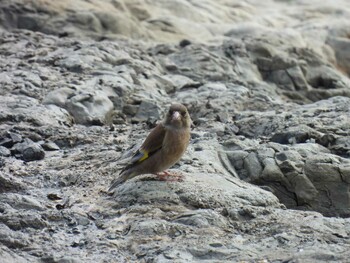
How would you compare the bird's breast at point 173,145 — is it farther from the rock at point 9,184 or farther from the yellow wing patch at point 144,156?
the rock at point 9,184

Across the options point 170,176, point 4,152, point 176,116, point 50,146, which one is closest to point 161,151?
point 170,176

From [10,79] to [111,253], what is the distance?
6405mm

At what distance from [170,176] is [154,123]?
338cm

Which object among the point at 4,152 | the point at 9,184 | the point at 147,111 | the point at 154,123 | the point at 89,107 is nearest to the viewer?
the point at 9,184

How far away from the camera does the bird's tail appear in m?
7.49

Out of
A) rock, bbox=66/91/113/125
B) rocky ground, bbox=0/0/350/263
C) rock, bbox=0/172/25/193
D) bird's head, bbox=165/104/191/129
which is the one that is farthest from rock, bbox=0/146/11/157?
bird's head, bbox=165/104/191/129

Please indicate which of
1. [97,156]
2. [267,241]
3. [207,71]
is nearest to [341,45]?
[207,71]

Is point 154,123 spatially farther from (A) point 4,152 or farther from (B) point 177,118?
(B) point 177,118

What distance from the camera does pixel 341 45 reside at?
19.1 m

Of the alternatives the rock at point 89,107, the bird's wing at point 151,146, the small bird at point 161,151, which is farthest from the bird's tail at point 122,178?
the rock at point 89,107

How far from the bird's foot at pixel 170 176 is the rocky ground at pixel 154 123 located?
9 cm

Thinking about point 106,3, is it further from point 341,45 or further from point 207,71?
point 341,45

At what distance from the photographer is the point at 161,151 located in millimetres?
7492

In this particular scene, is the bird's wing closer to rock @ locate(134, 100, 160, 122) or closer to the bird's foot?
the bird's foot
